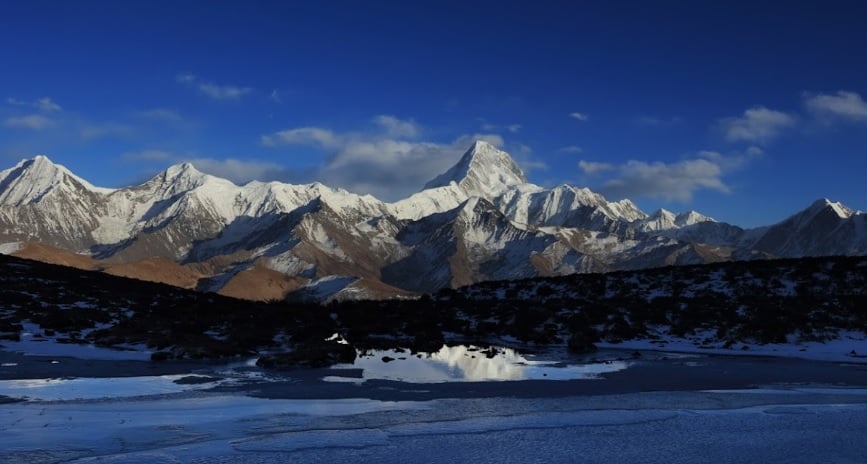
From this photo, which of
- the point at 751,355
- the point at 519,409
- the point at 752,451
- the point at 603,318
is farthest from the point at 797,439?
the point at 603,318

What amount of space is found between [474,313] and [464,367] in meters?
20.0

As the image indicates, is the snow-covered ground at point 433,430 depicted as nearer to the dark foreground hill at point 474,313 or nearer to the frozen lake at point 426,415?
the frozen lake at point 426,415

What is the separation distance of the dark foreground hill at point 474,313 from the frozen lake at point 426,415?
5.43 metres

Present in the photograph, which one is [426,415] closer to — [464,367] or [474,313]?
[464,367]

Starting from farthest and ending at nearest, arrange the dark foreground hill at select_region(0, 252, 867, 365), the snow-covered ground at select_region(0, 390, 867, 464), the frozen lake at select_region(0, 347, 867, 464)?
the dark foreground hill at select_region(0, 252, 867, 365) → the frozen lake at select_region(0, 347, 867, 464) → the snow-covered ground at select_region(0, 390, 867, 464)

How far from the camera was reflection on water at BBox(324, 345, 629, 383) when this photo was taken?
20.4 m

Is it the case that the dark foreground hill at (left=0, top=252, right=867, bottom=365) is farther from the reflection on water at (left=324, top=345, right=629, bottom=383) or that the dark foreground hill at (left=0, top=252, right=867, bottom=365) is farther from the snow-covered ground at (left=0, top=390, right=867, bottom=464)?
the snow-covered ground at (left=0, top=390, right=867, bottom=464)

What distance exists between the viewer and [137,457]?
1024 centimetres

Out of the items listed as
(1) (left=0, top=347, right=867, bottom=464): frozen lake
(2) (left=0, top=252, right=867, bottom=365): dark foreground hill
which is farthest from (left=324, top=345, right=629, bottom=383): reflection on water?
(2) (left=0, top=252, right=867, bottom=365): dark foreground hill

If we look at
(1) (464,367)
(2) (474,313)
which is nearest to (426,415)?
(1) (464,367)

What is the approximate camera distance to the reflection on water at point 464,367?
66.8 feet

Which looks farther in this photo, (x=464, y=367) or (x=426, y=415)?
(x=464, y=367)

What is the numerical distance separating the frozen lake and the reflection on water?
0.15m

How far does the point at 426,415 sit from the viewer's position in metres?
14.1
